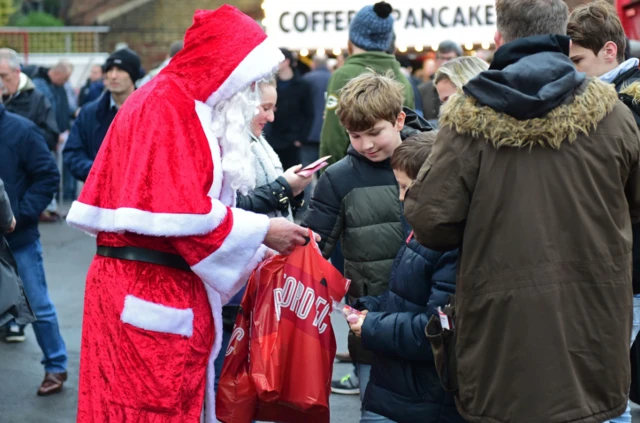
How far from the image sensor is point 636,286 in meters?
3.84

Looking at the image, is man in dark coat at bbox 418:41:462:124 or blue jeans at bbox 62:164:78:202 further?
blue jeans at bbox 62:164:78:202

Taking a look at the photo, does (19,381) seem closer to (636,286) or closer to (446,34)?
(636,286)

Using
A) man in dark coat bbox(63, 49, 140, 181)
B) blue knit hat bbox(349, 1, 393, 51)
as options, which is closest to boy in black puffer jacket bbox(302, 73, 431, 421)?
blue knit hat bbox(349, 1, 393, 51)

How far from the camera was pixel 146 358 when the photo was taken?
129 inches

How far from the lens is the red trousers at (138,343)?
3271mm

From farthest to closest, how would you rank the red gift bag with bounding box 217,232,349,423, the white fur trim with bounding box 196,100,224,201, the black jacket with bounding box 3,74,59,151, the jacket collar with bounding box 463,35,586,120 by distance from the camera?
the black jacket with bounding box 3,74,59,151, the red gift bag with bounding box 217,232,349,423, the white fur trim with bounding box 196,100,224,201, the jacket collar with bounding box 463,35,586,120

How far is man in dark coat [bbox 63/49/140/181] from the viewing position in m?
6.59

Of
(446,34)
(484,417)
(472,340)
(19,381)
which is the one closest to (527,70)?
(472,340)

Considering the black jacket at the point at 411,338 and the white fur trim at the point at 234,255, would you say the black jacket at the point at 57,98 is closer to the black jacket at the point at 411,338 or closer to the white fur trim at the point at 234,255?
the white fur trim at the point at 234,255

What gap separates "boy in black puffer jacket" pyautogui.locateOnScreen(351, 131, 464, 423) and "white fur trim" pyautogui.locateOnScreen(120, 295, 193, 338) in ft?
2.13

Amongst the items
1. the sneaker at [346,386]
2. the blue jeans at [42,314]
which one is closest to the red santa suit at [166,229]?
the sneaker at [346,386]

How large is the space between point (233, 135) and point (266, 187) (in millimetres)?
758

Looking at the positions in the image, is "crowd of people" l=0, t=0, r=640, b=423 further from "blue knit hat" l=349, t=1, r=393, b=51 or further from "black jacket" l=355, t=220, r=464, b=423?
"blue knit hat" l=349, t=1, r=393, b=51

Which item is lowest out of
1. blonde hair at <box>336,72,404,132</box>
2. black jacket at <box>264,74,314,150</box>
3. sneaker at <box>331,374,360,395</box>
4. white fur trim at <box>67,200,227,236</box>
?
sneaker at <box>331,374,360,395</box>
